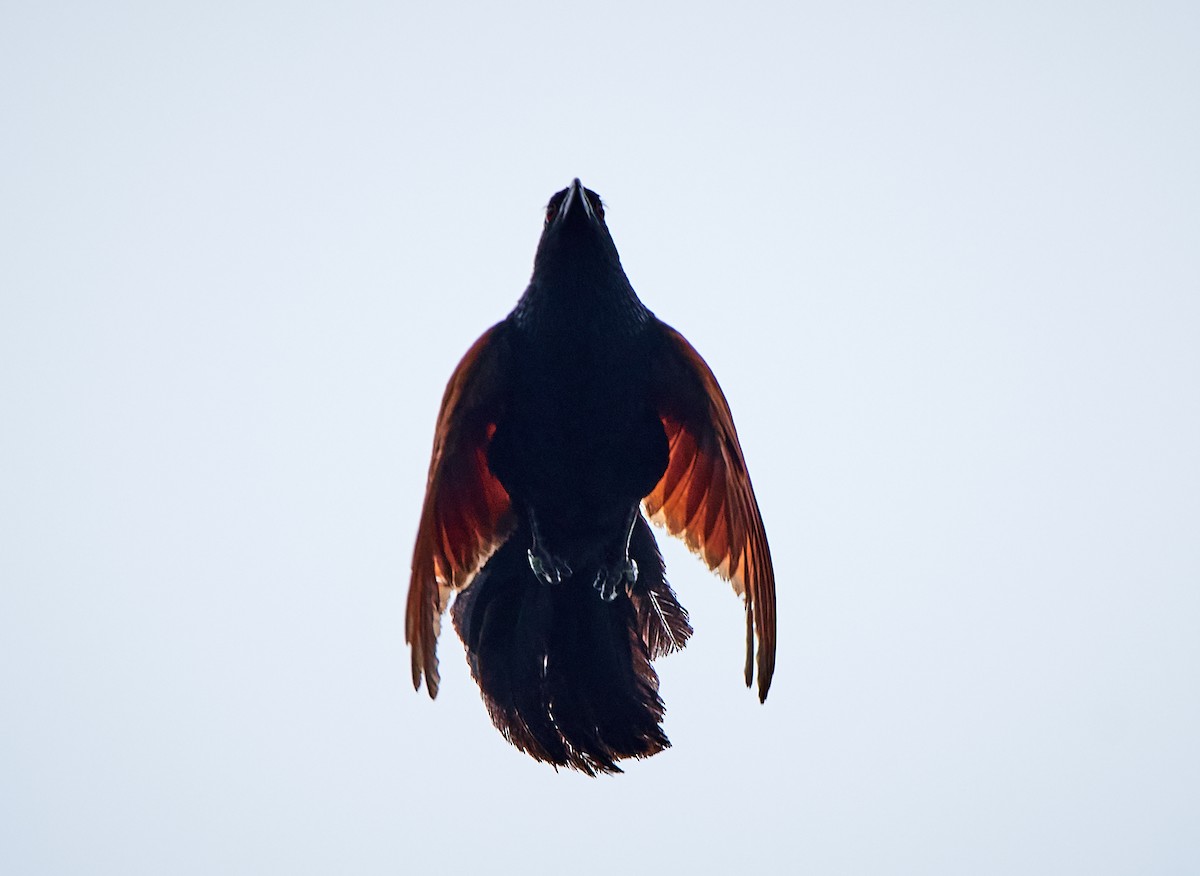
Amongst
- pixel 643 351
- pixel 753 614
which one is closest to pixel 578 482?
pixel 643 351

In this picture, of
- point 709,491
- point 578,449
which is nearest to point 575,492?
point 578,449

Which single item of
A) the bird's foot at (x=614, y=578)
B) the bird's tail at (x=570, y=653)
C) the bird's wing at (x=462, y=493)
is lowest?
the bird's tail at (x=570, y=653)

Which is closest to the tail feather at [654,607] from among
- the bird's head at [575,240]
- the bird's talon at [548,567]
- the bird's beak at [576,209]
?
the bird's talon at [548,567]

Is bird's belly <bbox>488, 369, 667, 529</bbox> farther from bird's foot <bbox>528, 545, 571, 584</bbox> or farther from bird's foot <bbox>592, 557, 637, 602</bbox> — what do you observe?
bird's foot <bbox>592, 557, 637, 602</bbox>

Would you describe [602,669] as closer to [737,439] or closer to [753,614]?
[753,614]

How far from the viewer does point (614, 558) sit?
6012mm

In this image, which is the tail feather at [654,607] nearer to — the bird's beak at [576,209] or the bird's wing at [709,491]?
the bird's wing at [709,491]

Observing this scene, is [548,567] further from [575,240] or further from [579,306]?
[575,240]

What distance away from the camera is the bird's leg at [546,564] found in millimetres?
5891

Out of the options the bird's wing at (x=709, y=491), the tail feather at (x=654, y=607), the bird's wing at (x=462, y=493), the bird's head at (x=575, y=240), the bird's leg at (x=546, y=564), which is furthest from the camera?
the tail feather at (x=654, y=607)

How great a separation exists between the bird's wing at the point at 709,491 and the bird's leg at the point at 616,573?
8.9 inches

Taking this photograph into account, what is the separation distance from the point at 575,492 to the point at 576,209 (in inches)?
55.1

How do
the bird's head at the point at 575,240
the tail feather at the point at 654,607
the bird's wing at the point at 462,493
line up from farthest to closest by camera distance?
1. the tail feather at the point at 654,607
2. the bird's head at the point at 575,240
3. the bird's wing at the point at 462,493

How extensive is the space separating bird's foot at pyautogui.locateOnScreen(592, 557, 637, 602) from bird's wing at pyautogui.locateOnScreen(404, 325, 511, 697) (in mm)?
554
